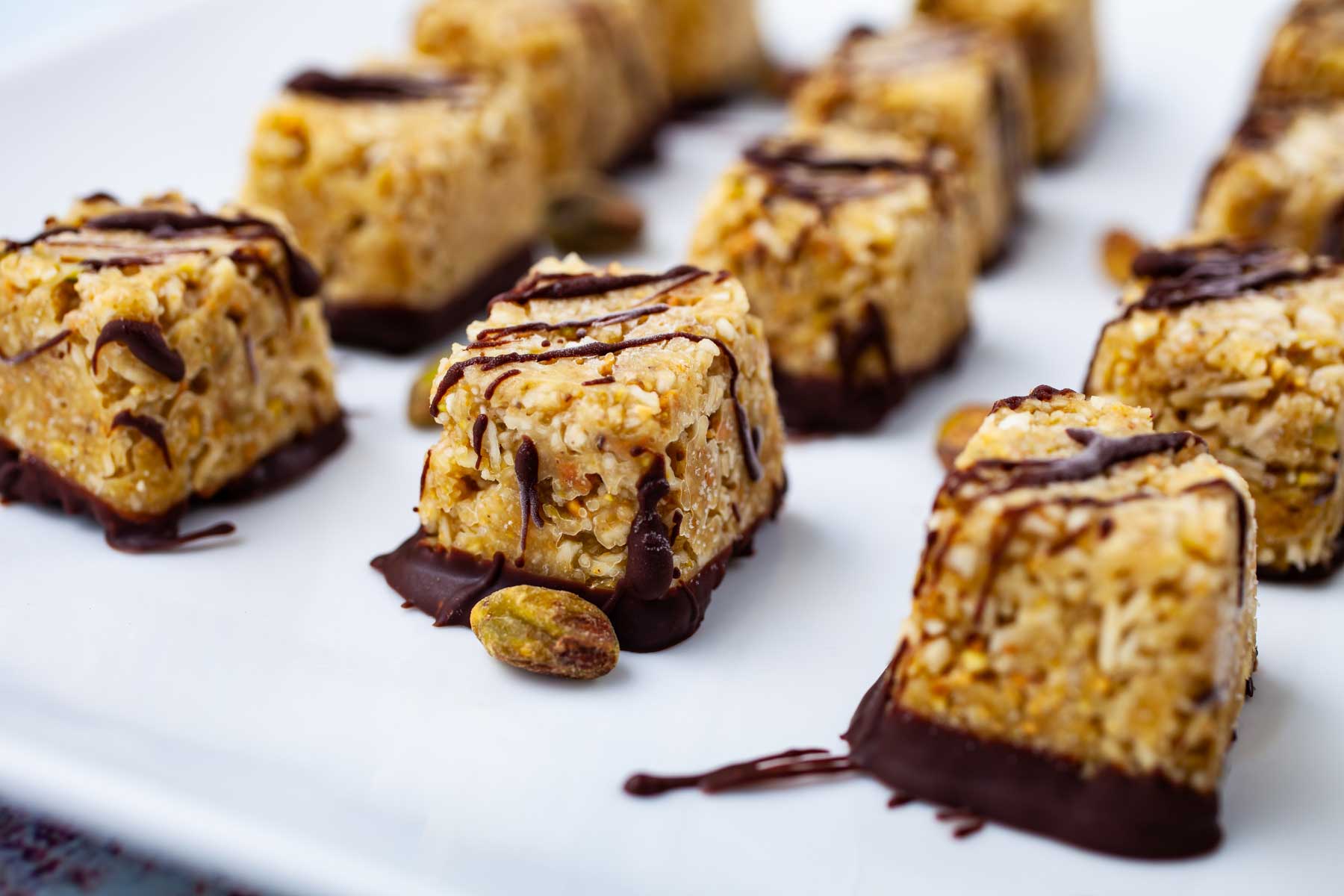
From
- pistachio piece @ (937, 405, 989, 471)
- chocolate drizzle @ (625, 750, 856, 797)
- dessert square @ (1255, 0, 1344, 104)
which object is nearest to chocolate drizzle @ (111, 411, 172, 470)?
chocolate drizzle @ (625, 750, 856, 797)

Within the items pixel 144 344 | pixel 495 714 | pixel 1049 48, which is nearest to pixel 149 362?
pixel 144 344

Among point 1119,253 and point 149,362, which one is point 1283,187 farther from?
point 149,362

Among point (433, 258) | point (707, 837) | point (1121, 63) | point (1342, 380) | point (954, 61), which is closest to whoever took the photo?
point (707, 837)

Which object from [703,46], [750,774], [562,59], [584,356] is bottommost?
[750,774]

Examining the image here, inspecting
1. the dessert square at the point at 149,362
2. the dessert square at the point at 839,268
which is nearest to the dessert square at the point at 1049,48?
the dessert square at the point at 839,268

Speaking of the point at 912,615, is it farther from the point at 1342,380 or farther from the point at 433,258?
the point at 433,258

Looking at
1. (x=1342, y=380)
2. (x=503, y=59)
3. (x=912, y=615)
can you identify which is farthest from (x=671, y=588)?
(x=503, y=59)
